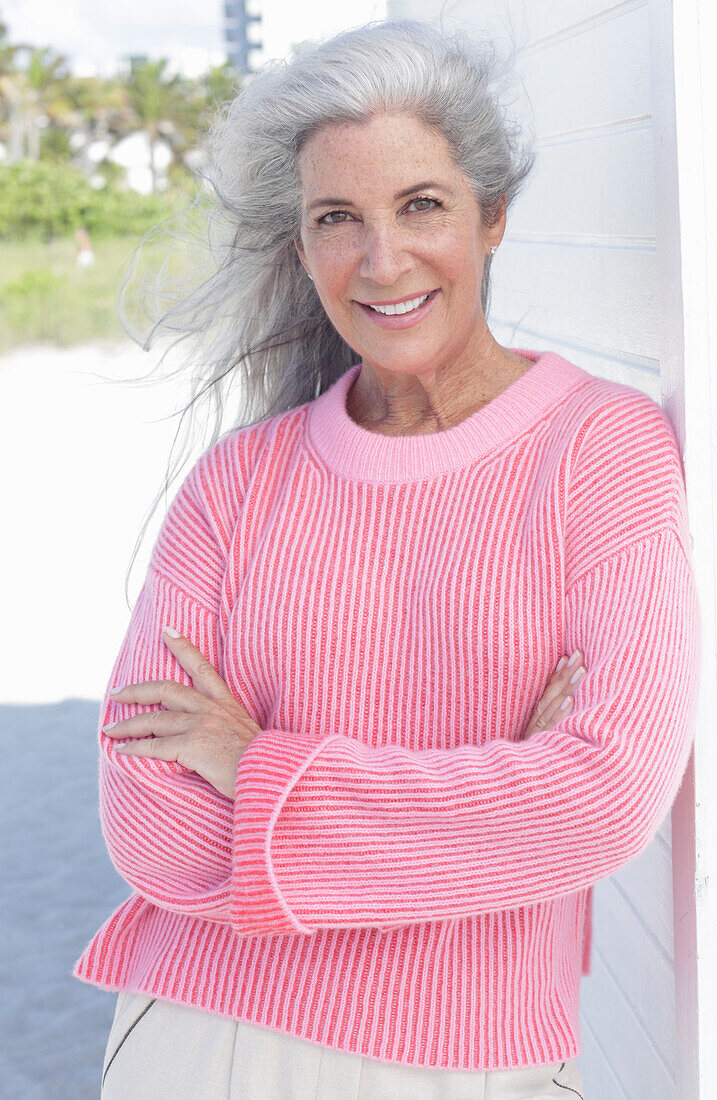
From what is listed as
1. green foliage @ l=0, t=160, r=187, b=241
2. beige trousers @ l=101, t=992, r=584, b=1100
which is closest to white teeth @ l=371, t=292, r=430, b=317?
beige trousers @ l=101, t=992, r=584, b=1100

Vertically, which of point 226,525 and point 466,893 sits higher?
point 226,525

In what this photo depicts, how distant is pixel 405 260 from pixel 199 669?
25.0 inches

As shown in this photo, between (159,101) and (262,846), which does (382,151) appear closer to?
(262,846)

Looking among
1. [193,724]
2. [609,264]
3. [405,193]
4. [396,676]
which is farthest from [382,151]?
[193,724]

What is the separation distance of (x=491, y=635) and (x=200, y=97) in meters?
37.7

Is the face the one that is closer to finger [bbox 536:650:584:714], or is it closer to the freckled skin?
the freckled skin

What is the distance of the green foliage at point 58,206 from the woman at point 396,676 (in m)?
20.6

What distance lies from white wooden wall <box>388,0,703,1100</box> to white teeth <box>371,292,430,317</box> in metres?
0.32

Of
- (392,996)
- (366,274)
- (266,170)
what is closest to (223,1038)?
(392,996)

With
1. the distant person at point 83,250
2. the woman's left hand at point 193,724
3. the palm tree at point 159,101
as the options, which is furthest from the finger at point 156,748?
the palm tree at point 159,101

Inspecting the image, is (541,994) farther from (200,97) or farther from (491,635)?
(200,97)

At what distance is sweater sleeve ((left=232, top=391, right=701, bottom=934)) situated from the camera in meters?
1.45

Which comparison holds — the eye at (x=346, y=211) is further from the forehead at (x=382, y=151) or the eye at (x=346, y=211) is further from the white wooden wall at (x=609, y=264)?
the white wooden wall at (x=609, y=264)

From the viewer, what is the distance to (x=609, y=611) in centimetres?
151
